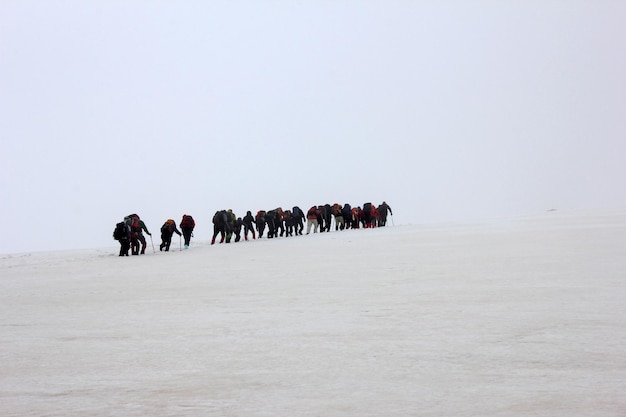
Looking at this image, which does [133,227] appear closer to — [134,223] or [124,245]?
[134,223]

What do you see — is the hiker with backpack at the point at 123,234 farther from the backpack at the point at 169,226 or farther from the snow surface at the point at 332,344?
the snow surface at the point at 332,344

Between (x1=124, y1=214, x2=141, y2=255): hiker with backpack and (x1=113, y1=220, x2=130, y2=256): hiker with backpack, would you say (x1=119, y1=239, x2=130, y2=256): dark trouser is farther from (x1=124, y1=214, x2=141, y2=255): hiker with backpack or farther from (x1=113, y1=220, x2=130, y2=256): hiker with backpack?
(x1=124, y1=214, x2=141, y2=255): hiker with backpack

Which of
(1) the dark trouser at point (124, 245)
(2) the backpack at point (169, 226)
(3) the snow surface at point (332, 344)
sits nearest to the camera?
(3) the snow surface at point (332, 344)

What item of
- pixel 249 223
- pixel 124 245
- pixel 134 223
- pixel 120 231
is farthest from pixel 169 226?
pixel 249 223

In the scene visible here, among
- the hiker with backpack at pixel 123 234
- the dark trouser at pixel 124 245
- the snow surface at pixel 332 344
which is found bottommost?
the snow surface at pixel 332 344

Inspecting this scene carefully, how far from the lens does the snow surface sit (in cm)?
506

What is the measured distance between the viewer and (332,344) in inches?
279

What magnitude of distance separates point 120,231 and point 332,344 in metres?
21.1

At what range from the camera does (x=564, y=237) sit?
70.4 ft

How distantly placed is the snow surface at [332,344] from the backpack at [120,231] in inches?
500

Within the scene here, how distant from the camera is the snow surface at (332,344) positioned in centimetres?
506

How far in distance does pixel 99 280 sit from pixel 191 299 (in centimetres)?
546

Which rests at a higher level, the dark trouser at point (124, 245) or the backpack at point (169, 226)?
the backpack at point (169, 226)

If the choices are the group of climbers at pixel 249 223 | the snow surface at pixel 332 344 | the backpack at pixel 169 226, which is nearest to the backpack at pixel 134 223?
the group of climbers at pixel 249 223
